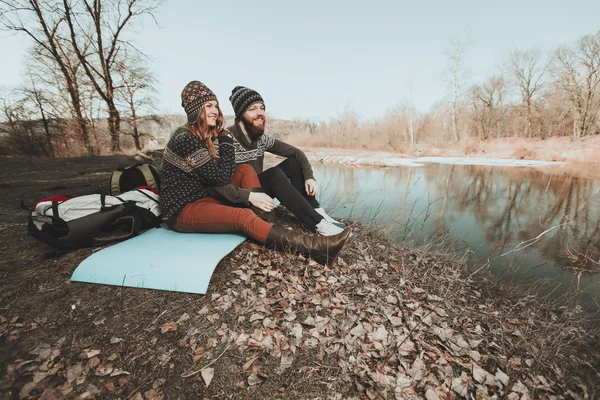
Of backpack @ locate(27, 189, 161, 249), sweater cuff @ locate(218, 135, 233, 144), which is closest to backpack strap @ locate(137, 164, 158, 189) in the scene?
backpack @ locate(27, 189, 161, 249)

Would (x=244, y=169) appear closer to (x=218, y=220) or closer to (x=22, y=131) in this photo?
(x=218, y=220)

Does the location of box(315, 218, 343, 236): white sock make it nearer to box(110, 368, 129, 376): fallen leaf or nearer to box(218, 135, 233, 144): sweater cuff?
box(218, 135, 233, 144): sweater cuff

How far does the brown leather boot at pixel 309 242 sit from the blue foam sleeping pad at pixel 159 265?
39 centimetres

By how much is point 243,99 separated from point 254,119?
27 centimetres

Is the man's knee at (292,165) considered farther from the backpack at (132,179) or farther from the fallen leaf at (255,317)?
the fallen leaf at (255,317)

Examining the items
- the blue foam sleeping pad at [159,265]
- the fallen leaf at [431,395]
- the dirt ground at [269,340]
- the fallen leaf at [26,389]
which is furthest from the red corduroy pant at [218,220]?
the fallen leaf at [431,395]

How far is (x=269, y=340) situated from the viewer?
1695 mm

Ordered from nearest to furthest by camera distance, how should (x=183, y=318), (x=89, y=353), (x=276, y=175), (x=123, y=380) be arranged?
(x=123, y=380), (x=89, y=353), (x=183, y=318), (x=276, y=175)

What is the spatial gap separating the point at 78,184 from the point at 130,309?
546 centimetres

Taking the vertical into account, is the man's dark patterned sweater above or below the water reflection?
above

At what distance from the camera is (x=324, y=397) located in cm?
140

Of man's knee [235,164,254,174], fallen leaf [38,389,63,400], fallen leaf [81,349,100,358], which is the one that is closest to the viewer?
fallen leaf [38,389,63,400]

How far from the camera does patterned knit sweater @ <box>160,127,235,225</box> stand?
230cm

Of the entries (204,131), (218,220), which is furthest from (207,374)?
(204,131)
